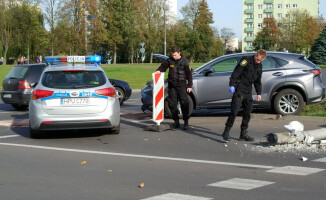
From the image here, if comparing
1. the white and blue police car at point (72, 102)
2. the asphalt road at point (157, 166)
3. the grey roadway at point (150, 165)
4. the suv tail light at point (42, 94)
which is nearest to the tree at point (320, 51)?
the grey roadway at point (150, 165)

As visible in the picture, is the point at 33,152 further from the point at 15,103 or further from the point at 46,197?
the point at 15,103

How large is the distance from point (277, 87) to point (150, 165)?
609cm

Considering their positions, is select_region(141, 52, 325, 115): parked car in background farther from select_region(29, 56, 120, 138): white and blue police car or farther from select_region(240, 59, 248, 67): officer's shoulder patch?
select_region(240, 59, 248, 67): officer's shoulder patch

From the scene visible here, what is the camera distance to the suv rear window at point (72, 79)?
9711 mm

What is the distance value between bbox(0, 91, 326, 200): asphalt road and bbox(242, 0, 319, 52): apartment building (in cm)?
12460

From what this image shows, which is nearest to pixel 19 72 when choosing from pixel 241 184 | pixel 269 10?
pixel 241 184

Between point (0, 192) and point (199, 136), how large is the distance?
504 cm

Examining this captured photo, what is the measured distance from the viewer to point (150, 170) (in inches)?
272

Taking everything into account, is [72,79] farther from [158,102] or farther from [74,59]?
[158,102]

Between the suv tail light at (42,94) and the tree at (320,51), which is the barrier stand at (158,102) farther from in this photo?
the tree at (320,51)

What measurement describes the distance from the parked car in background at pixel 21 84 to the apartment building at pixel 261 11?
119m

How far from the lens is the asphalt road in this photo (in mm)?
5715

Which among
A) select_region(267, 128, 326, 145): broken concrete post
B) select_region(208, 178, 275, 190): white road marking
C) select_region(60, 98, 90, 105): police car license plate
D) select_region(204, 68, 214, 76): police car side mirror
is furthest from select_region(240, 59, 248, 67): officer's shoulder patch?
select_region(204, 68, 214, 76): police car side mirror

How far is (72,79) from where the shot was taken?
9781 millimetres
